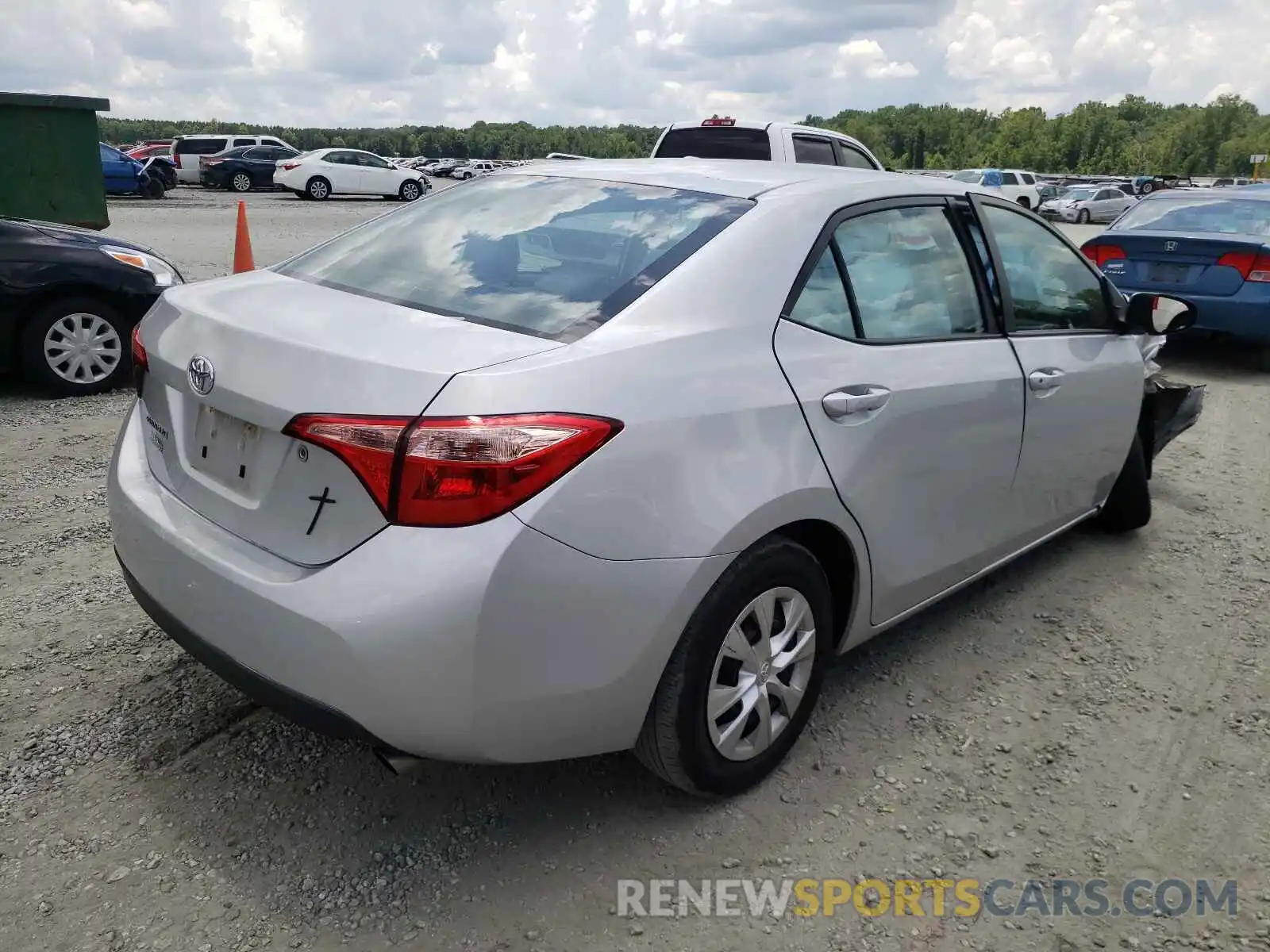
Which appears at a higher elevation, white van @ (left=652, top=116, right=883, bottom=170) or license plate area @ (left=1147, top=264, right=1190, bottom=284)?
white van @ (left=652, top=116, right=883, bottom=170)

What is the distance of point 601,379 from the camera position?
7.49 ft

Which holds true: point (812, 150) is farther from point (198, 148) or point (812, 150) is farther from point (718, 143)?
point (198, 148)

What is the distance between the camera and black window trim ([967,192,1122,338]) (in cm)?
359

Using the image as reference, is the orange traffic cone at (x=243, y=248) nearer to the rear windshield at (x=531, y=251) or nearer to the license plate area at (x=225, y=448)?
the rear windshield at (x=531, y=251)

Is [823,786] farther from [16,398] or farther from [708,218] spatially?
[16,398]

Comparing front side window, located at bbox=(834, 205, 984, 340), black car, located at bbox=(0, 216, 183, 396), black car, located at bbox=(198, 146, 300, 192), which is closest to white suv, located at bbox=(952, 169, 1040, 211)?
black car, located at bbox=(198, 146, 300, 192)

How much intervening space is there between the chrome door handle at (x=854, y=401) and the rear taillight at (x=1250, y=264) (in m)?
6.79

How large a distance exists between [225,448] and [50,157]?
11006 mm

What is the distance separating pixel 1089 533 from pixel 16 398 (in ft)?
20.1

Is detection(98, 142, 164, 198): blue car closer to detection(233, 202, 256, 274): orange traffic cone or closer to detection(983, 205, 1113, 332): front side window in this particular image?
detection(233, 202, 256, 274): orange traffic cone

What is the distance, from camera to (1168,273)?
8.56m

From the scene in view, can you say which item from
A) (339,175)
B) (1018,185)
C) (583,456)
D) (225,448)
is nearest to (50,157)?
(225,448)

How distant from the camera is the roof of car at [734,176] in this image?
308cm

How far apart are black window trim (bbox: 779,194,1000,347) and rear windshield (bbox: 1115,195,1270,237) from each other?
20.7 ft
